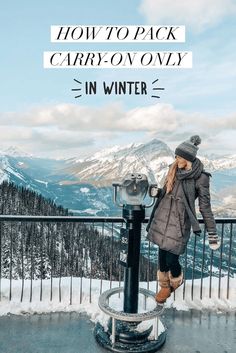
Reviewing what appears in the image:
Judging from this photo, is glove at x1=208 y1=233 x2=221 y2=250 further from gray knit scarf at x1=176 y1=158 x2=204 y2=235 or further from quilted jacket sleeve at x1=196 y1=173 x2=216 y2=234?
gray knit scarf at x1=176 y1=158 x2=204 y2=235

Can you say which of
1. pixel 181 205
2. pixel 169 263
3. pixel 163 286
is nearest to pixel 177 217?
pixel 181 205

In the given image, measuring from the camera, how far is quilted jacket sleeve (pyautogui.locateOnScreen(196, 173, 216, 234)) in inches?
142

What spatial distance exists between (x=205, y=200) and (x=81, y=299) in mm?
2099

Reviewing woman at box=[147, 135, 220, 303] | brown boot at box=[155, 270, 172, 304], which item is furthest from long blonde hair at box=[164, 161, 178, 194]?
brown boot at box=[155, 270, 172, 304]

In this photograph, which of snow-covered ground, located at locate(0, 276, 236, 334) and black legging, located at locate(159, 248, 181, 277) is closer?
black legging, located at locate(159, 248, 181, 277)

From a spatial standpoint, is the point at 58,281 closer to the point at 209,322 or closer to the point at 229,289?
the point at 209,322

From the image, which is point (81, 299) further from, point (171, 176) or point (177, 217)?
point (171, 176)

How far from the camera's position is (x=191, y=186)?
12.1 ft

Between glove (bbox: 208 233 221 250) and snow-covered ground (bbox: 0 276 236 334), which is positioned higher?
glove (bbox: 208 233 221 250)

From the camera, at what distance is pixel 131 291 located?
3877mm

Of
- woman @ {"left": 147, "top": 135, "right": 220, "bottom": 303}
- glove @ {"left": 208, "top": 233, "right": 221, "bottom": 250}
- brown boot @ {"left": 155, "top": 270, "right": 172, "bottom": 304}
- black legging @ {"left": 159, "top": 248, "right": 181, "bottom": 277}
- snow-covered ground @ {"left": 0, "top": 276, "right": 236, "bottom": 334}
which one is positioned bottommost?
snow-covered ground @ {"left": 0, "top": 276, "right": 236, "bottom": 334}

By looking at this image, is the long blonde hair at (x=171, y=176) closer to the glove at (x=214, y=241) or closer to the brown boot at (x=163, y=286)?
the glove at (x=214, y=241)

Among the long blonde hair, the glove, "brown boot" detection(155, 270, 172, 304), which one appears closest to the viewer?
the glove

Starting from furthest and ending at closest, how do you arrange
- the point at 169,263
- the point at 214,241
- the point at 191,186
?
the point at 169,263 → the point at 191,186 → the point at 214,241
